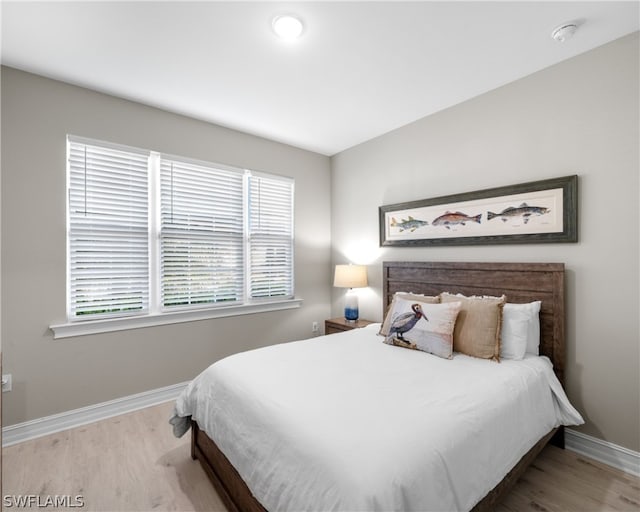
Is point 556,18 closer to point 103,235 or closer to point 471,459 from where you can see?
point 471,459

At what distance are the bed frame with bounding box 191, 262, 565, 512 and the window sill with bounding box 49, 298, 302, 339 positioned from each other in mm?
1169

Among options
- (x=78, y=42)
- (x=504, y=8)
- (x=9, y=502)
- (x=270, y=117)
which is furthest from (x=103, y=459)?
(x=504, y=8)

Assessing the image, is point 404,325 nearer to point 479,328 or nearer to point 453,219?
point 479,328

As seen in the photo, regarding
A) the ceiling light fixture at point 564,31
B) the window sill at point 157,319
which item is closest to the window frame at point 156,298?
the window sill at point 157,319

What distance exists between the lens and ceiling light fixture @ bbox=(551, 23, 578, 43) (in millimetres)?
1871

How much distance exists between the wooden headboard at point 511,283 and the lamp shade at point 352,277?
46 cm

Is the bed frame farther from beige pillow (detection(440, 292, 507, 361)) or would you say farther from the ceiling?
the ceiling

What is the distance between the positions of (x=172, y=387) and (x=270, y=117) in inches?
107

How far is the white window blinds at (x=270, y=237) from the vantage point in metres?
3.56

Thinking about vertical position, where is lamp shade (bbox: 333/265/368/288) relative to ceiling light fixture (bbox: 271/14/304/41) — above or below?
below

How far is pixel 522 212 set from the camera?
7.92ft

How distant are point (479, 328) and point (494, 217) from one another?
96 centimetres

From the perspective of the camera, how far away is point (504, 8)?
1749 millimetres

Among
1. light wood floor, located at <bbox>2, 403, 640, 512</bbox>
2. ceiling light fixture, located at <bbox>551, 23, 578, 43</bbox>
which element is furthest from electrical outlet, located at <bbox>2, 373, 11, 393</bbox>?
ceiling light fixture, located at <bbox>551, 23, 578, 43</bbox>
